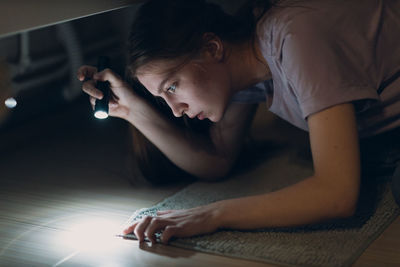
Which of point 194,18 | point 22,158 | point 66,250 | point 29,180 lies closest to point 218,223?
point 66,250

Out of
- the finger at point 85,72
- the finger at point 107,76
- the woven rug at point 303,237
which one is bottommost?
the woven rug at point 303,237

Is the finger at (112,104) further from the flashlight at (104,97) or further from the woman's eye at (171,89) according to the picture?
the woman's eye at (171,89)

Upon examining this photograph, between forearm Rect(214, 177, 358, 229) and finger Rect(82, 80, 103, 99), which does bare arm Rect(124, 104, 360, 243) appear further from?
finger Rect(82, 80, 103, 99)

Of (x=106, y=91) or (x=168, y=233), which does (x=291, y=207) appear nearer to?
(x=168, y=233)

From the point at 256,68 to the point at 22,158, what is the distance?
0.84m

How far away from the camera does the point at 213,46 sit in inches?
48.3

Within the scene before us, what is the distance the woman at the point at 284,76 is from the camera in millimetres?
1060

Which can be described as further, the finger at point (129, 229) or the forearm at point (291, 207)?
the finger at point (129, 229)

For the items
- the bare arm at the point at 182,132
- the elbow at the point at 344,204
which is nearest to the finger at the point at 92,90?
the bare arm at the point at 182,132

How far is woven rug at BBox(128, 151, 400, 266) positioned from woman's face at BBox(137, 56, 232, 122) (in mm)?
246

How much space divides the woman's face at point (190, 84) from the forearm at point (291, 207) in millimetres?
208

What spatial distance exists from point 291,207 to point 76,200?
A: 570 millimetres

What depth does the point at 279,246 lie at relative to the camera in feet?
3.57

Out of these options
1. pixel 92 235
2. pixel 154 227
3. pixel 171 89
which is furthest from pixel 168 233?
pixel 171 89
